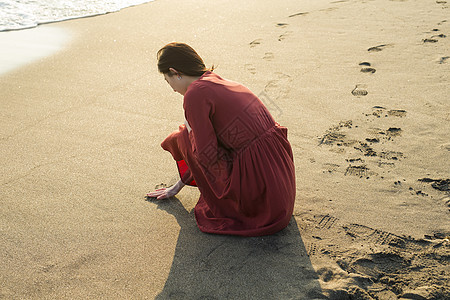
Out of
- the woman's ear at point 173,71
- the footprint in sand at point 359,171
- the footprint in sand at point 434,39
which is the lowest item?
the footprint in sand at point 359,171

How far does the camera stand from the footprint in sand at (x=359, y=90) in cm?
394

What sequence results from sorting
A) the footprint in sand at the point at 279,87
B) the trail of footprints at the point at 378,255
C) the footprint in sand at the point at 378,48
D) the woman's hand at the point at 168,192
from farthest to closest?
the footprint in sand at the point at 378,48
the footprint in sand at the point at 279,87
the woman's hand at the point at 168,192
the trail of footprints at the point at 378,255

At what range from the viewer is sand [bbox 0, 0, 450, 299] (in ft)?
7.14

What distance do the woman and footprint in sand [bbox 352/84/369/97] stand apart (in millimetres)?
1734

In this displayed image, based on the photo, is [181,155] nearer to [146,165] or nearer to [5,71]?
[146,165]

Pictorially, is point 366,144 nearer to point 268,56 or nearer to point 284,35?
point 268,56

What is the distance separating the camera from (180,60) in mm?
2338

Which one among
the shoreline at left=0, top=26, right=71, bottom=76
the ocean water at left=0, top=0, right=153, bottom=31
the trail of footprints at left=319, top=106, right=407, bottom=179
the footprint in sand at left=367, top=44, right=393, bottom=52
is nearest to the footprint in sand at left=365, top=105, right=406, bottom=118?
the trail of footprints at left=319, top=106, right=407, bottom=179

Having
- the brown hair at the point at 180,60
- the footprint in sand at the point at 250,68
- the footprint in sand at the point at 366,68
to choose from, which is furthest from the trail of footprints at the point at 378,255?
the footprint in sand at the point at 250,68

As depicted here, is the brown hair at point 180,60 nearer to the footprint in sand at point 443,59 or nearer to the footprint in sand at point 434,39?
the footprint in sand at point 443,59

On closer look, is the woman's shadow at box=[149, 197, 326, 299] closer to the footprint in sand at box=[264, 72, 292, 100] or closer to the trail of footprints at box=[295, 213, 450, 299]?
the trail of footprints at box=[295, 213, 450, 299]

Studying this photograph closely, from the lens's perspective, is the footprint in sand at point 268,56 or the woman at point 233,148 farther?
the footprint in sand at point 268,56

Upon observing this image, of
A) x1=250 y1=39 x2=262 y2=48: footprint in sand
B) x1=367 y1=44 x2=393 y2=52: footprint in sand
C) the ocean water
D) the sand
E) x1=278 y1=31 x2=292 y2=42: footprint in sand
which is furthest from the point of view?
the ocean water

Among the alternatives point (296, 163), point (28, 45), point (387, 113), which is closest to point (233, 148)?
point (296, 163)
